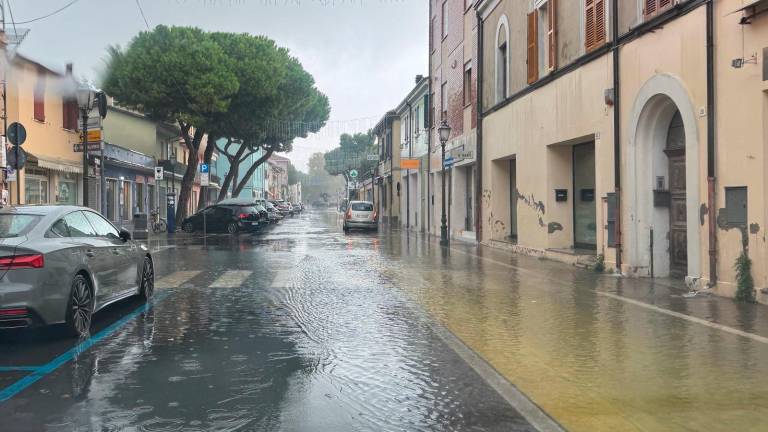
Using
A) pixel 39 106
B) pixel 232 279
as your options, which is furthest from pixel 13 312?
pixel 39 106

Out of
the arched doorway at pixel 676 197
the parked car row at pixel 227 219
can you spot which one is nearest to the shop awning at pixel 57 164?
the parked car row at pixel 227 219

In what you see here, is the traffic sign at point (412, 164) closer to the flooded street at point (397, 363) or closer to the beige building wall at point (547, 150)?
the beige building wall at point (547, 150)

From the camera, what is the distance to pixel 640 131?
1253 centimetres

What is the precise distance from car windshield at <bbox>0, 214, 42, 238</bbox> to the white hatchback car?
2682 cm

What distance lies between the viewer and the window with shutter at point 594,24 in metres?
13.9

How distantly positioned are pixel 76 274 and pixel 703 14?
9531 millimetres

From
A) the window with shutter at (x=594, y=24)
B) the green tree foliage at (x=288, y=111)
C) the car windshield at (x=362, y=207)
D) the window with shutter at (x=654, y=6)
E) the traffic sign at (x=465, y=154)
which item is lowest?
the car windshield at (x=362, y=207)

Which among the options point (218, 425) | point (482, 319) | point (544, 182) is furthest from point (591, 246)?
point (218, 425)

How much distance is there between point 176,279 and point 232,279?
106 centimetres

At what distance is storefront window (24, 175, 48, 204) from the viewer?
24428mm

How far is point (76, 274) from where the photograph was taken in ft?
23.0

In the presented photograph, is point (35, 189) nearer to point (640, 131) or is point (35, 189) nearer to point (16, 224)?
point (16, 224)

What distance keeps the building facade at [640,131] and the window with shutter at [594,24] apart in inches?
1.7

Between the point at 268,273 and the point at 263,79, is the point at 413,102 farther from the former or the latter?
the point at 268,273
